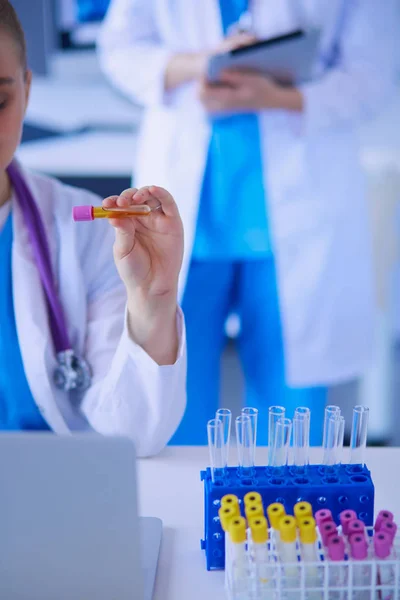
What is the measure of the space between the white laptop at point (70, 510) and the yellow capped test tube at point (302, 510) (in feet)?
0.49

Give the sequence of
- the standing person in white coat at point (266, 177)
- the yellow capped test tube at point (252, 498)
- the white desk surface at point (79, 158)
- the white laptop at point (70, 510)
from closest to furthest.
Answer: the white laptop at point (70, 510) → the yellow capped test tube at point (252, 498) → the standing person in white coat at point (266, 177) → the white desk surface at point (79, 158)

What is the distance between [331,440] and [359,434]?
4cm

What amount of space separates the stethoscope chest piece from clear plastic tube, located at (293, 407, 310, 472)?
1.21 ft

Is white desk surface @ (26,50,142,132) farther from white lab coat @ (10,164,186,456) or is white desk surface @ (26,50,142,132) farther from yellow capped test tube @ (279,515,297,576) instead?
yellow capped test tube @ (279,515,297,576)

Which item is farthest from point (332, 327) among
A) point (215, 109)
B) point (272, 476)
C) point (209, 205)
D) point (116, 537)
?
point (116, 537)

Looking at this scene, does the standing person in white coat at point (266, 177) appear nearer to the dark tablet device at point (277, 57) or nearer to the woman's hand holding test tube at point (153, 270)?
the dark tablet device at point (277, 57)

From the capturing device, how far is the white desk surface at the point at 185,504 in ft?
2.33

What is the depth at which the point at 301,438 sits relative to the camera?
0.76m

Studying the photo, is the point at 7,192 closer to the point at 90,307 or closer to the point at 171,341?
the point at 90,307

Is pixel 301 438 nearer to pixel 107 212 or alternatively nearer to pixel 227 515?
Result: pixel 227 515

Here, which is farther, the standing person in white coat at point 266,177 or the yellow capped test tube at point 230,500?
the standing person in white coat at point 266,177

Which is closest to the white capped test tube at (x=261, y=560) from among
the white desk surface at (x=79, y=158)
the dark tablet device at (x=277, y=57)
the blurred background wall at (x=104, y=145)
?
the dark tablet device at (x=277, y=57)

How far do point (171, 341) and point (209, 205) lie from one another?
0.76 meters

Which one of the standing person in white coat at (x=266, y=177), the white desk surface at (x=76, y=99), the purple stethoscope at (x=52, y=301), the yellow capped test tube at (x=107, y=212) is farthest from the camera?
the white desk surface at (x=76, y=99)
